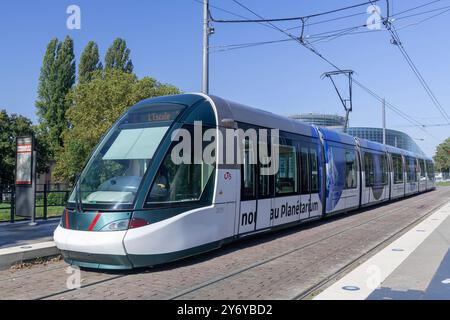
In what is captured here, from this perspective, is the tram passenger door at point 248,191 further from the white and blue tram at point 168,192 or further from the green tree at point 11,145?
the green tree at point 11,145

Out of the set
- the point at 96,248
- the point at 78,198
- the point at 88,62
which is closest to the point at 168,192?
the point at 96,248

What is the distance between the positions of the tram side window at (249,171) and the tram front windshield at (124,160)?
6.48ft

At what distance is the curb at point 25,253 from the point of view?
763 centimetres

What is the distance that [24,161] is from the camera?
39.6 ft

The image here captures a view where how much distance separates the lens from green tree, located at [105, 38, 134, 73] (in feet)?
158

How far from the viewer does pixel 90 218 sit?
7.06m

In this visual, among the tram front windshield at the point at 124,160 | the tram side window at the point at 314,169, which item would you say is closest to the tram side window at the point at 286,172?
the tram side window at the point at 314,169

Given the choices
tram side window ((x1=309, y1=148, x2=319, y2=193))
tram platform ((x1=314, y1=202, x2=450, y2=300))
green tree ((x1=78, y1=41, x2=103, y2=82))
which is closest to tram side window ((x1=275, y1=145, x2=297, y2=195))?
tram side window ((x1=309, y1=148, x2=319, y2=193))

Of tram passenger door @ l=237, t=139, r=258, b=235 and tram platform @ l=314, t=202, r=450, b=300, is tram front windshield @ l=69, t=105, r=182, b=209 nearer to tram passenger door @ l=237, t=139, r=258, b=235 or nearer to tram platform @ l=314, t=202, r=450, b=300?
tram passenger door @ l=237, t=139, r=258, b=235

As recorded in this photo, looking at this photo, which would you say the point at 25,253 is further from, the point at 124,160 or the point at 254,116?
the point at 254,116

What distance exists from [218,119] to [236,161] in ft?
3.08

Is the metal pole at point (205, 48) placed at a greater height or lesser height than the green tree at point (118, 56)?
lesser

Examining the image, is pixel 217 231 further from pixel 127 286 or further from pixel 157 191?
pixel 127 286

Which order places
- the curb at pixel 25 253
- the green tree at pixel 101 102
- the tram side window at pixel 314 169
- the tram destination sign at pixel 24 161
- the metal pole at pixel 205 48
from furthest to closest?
the green tree at pixel 101 102
the metal pole at pixel 205 48
the tram side window at pixel 314 169
the tram destination sign at pixel 24 161
the curb at pixel 25 253
